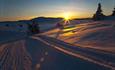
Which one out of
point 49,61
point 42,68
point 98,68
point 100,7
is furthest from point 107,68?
point 100,7

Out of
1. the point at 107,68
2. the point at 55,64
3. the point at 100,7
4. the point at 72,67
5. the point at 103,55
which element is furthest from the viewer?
the point at 100,7

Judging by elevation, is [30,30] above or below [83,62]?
below

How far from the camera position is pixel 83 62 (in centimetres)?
1681

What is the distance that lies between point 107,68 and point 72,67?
2.57 metres

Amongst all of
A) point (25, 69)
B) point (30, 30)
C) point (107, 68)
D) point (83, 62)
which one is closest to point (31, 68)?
point (25, 69)

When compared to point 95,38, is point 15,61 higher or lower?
higher

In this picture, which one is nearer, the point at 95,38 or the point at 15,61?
the point at 15,61

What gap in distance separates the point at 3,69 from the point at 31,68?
1938 millimetres

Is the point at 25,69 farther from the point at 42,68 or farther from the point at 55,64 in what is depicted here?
the point at 55,64

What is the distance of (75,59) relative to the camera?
18.4m

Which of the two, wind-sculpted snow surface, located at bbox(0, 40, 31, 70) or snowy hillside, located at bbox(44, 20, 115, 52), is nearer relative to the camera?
wind-sculpted snow surface, located at bbox(0, 40, 31, 70)

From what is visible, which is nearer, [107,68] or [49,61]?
[107,68]

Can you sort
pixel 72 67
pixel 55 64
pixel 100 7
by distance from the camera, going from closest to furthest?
pixel 72 67
pixel 55 64
pixel 100 7

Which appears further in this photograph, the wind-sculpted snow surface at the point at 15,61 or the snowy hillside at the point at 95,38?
the snowy hillside at the point at 95,38
